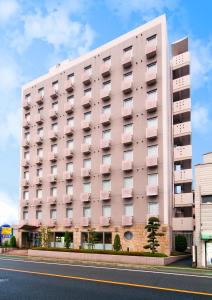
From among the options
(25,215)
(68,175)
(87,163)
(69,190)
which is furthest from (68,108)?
(25,215)

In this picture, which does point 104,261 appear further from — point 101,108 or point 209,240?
point 101,108

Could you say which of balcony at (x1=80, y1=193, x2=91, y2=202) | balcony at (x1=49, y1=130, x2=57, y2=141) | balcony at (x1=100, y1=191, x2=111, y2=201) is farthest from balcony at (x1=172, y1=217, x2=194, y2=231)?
balcony at (x1=49, y1=130, x2=57, y2=141)

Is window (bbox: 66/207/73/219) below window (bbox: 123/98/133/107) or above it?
below

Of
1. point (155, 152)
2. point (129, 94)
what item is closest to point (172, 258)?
point (155, 152)

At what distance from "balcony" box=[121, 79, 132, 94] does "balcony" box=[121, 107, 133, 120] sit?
2410 millimetres

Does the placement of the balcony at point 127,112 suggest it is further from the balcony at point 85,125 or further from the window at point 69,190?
the window at point 69,190

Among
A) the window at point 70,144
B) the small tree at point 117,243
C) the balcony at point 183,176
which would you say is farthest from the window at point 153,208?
the window at point 70,144

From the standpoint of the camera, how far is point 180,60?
50781 millimetres

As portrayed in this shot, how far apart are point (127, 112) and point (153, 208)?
12.8 metres

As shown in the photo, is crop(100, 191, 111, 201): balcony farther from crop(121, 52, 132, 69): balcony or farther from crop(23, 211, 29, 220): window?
crop(23, 211, 29, 220): window

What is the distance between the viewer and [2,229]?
2456 inches

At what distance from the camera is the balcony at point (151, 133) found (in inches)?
1853

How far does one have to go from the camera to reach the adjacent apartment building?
4688 centimetres

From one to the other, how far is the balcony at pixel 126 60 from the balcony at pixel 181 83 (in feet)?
21.2
